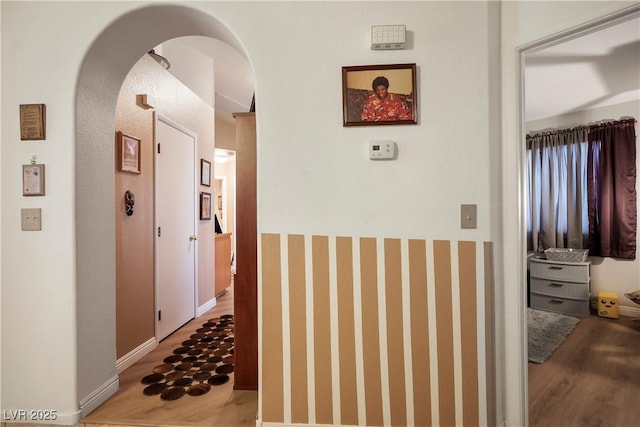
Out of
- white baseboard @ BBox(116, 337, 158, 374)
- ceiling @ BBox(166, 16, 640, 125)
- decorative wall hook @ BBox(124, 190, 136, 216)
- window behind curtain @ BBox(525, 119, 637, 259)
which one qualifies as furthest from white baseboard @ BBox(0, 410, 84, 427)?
window behind curtain @ BBox(525, 119, 637, 259)

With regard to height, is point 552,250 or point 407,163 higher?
point 407,163

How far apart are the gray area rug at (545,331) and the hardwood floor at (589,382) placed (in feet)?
0.18

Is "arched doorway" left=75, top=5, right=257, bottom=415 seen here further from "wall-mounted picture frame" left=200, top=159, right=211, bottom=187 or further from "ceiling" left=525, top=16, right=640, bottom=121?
"ceiling" left=525, top=16, right=640, bottom=121

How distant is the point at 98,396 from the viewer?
2.01m

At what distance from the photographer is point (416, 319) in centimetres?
172

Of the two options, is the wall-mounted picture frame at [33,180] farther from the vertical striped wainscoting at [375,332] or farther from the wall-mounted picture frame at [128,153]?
the vertical striped wainscoting at [375,332]

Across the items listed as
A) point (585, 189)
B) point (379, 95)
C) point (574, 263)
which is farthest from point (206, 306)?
point (585, 189)

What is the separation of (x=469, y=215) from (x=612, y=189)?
3372mm

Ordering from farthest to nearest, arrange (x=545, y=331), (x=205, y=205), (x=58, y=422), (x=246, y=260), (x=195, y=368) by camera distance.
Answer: (x=205, y=205)
(x=545, y=331)
(x=195, y=368)
(x=246, y=260)
(x=58, y=422)

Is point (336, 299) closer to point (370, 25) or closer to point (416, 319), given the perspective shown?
point (416, 319)

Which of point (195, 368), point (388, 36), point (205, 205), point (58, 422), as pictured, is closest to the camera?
point (388, 36)

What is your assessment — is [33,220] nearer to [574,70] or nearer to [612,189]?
[574,70]

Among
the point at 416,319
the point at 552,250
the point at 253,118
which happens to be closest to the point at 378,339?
the point at 416,319

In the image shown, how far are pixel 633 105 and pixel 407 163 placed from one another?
3.80 meters
